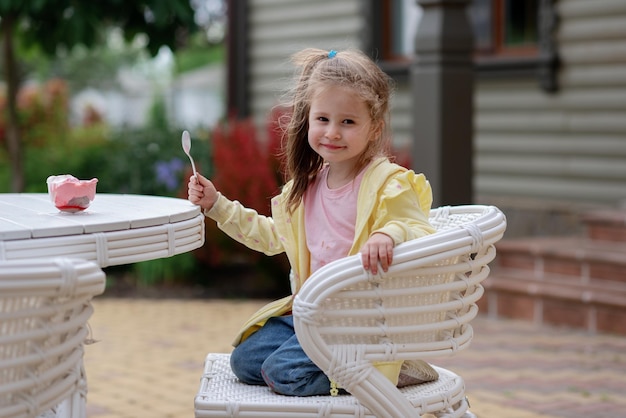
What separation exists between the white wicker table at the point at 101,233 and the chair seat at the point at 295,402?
35cm

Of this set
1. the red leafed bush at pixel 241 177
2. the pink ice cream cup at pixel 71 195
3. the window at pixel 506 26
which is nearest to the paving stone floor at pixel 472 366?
the red leafed bush at pixel 241 177

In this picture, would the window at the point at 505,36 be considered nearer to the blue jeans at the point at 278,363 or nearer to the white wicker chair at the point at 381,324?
the blue jeans at the point at 278,363

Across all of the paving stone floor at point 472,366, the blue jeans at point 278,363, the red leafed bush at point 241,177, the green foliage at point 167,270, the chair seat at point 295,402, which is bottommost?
the green foliage at point 167,270

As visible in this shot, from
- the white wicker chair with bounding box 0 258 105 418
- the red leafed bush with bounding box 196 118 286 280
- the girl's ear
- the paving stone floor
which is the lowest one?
the paving stone floor

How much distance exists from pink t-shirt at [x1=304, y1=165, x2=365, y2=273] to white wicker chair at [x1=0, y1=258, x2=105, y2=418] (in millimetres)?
775

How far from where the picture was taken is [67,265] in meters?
1.80

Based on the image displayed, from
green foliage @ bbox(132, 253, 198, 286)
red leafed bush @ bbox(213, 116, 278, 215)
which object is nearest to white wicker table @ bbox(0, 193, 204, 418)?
red leafed bush @ bbox(213, 116, 278, 215)

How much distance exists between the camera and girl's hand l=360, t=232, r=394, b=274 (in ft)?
6.94

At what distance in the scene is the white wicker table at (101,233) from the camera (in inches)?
82.2

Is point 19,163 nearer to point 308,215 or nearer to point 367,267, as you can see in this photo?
point 308,215

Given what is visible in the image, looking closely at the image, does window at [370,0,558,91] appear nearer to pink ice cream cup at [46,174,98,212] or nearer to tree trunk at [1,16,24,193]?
tree trunk at [1,16,24,193]

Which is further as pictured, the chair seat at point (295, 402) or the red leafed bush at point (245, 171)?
the red leafed bush at point (245, 171)

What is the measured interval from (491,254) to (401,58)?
6889mm

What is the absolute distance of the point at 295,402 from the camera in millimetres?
2252
